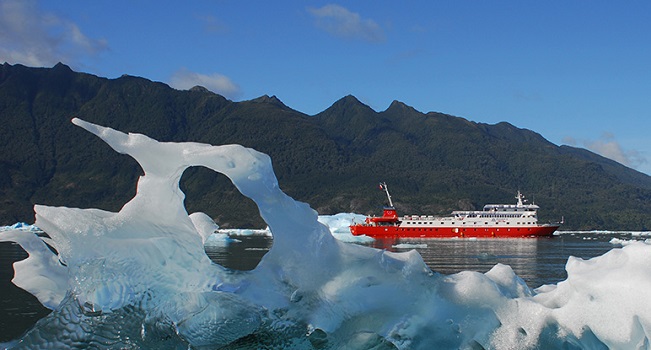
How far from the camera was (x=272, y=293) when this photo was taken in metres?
7.37

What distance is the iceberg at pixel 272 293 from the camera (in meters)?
7.00

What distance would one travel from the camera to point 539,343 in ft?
22.5

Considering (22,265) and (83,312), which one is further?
(22,265)

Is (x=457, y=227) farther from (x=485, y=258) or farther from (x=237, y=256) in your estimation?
(x=237, y=256)

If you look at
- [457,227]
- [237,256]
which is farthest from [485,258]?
[457,227]

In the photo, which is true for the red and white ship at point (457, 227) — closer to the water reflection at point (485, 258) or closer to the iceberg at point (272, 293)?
the water reflection at point (485, 258)

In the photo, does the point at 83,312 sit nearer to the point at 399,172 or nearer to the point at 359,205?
the point at 359,205

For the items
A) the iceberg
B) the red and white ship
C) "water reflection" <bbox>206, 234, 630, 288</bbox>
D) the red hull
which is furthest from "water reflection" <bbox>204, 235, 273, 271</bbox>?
the red and white ship

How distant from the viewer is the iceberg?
6996 millimetres

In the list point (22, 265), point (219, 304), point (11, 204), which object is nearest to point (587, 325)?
point (219, 304)

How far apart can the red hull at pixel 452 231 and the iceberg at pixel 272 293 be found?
75.3 meters

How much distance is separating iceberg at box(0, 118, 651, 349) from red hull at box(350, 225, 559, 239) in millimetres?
75349

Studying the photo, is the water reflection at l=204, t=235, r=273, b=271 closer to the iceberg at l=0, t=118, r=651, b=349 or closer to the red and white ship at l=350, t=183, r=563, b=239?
the iceberg at l=0, t=118, r=651, b=349

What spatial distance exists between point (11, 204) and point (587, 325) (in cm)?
16503
